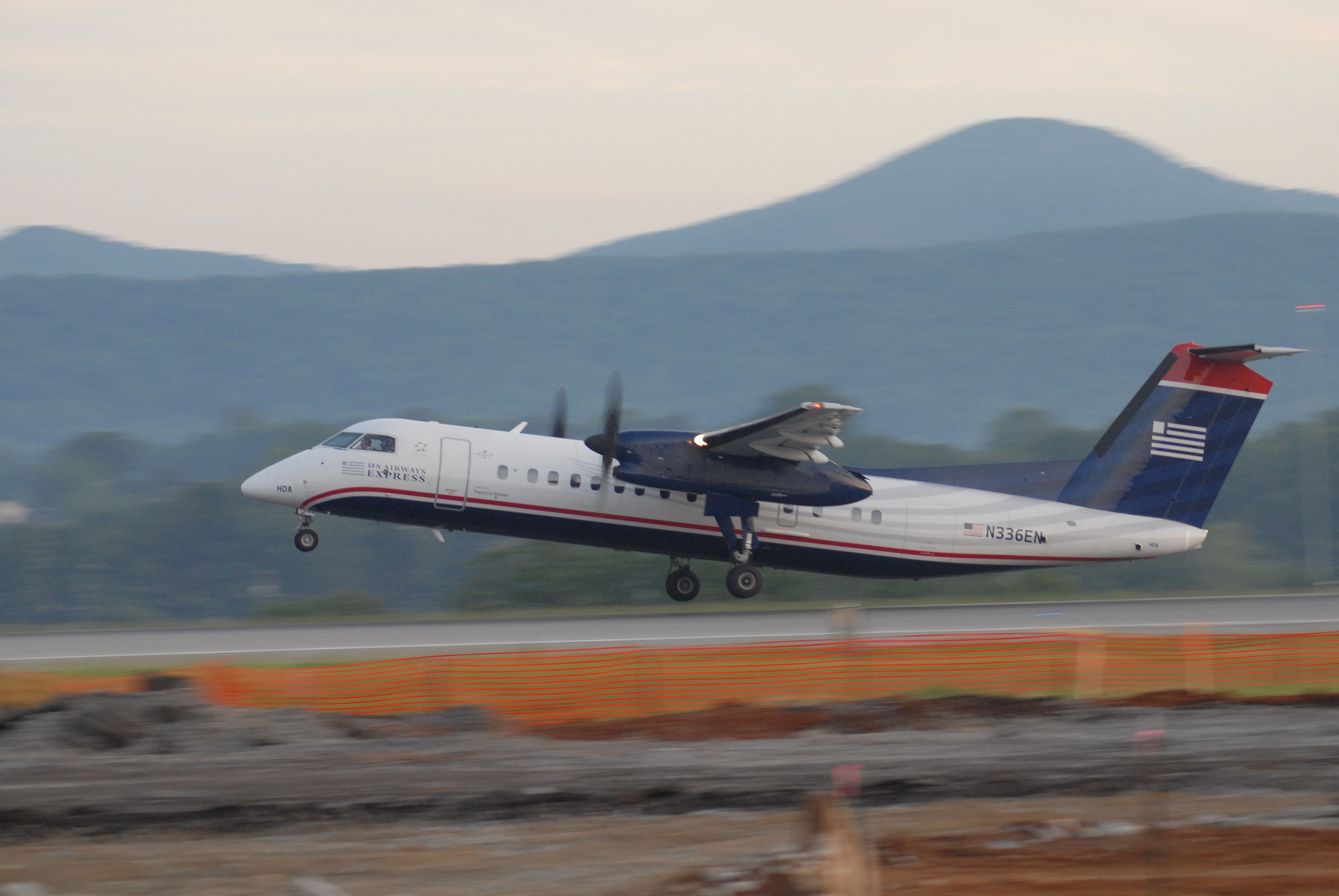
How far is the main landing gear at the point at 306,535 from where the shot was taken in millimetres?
22234

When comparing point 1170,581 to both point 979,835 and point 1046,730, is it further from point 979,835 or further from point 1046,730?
point 979,835

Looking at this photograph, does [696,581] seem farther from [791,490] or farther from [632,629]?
[791,490]

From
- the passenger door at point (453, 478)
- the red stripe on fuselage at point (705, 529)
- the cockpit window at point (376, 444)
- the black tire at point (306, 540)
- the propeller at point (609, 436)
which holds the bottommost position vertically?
the black tire at point (306, 540)

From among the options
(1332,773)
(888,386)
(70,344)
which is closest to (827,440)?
(1332,773)

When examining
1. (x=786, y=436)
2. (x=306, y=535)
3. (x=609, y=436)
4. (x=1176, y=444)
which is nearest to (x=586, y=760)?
(x=609, y=436)

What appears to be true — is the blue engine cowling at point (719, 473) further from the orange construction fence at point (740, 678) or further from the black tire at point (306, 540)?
the orange construction fence at point (740, 678)

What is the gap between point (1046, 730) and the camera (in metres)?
12.8

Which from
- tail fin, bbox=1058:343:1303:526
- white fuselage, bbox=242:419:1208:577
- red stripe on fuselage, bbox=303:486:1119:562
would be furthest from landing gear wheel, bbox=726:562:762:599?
tail fin, bbox=1058:343:1303:526

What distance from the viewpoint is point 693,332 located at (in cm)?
17112

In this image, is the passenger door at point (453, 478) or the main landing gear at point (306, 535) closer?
the passenger door at point (453, 478)

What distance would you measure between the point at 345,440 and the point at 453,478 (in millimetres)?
2116

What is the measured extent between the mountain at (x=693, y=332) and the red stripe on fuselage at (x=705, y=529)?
110 meters

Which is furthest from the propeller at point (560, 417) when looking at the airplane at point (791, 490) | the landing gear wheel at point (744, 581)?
the landing gear wheel at point (744, 581)

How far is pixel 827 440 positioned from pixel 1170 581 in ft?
85.1
